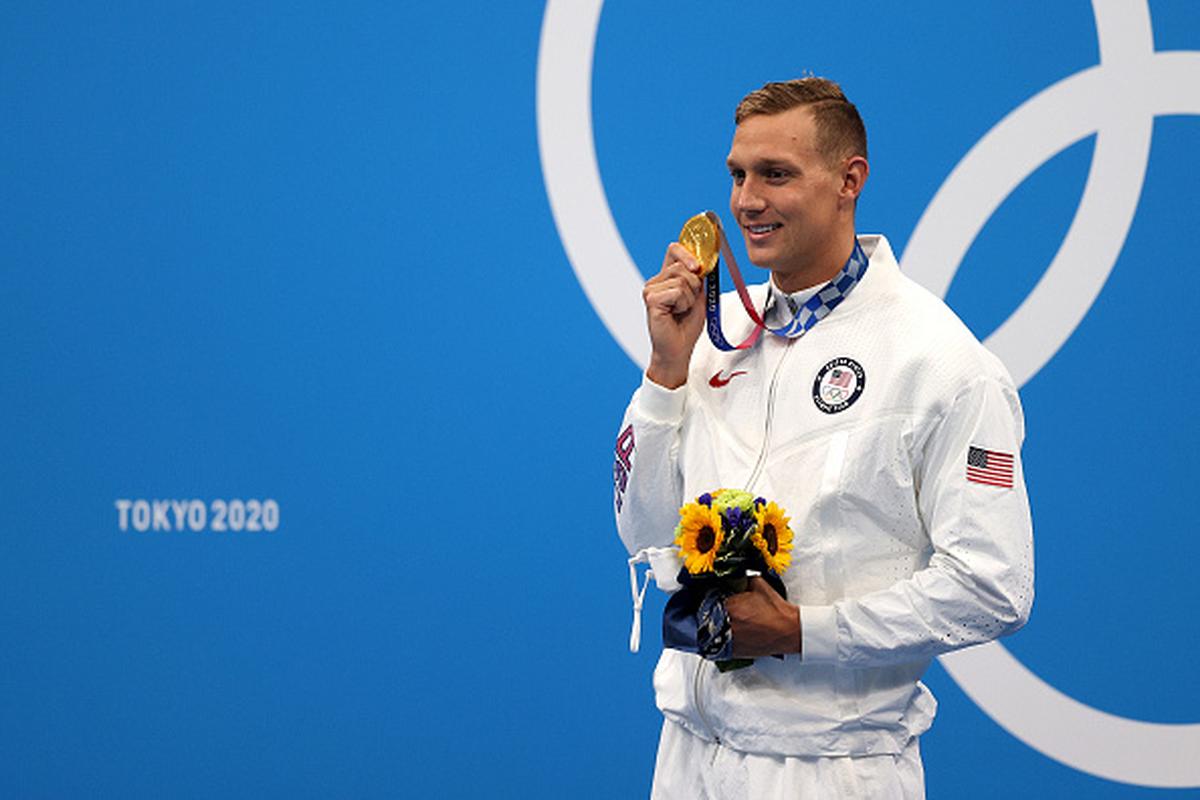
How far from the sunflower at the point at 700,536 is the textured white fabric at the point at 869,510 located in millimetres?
166

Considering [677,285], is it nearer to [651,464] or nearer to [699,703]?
[651,464]

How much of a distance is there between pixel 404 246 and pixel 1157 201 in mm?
2118

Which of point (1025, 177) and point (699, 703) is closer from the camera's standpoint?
point (699, 703)

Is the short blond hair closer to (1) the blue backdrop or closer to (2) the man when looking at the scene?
(2) the man

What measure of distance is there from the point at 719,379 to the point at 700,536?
41 centimetres

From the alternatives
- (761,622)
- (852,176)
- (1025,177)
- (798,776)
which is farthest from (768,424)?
(1025,177)

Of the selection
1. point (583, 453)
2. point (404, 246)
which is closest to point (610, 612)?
point (583, 453)

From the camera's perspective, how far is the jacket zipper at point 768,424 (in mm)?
2584

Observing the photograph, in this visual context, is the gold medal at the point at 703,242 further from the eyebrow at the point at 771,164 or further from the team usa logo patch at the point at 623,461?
the team usa logo patch at the point at 623,461

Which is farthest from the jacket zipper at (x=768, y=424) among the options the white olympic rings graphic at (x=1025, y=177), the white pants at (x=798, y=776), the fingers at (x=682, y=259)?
the white olympic rings graphic at (x=1025, y=177)

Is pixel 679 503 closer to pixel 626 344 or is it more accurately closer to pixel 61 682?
pixel 626 344

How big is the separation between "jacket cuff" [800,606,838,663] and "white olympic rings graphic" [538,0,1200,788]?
1.73 m

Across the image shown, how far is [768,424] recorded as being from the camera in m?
2.62

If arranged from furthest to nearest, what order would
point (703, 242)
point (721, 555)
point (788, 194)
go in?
point (703, 242) < point (788, 194) < point (721, 555)
